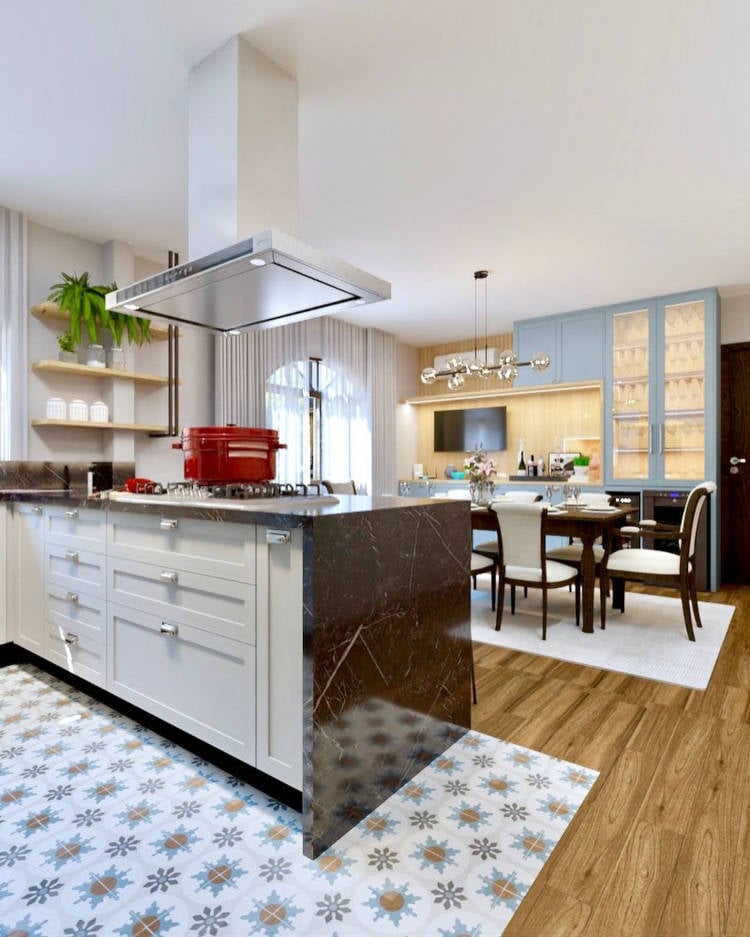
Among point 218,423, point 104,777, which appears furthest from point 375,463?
point 104,777

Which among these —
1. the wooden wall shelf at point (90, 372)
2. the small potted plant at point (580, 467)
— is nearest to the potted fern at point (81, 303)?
the wooden wall shelf at point (90, 372)

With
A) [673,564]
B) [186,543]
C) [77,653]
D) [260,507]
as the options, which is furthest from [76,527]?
[673,564]

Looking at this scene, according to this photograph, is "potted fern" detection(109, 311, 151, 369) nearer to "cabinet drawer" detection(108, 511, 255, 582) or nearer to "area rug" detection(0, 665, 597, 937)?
"cabinet drawer" detection(108, 511, 255, 582)

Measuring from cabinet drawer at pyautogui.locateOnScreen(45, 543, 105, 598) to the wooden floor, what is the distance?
172cm

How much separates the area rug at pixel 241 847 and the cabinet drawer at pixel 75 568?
1.97 feet

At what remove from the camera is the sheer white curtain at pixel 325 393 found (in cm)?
470

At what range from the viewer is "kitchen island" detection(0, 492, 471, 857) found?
4.81ft

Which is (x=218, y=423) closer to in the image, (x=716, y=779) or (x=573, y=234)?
(x=573, y=234)

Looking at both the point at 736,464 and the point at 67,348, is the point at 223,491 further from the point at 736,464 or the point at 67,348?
the point at 736,464

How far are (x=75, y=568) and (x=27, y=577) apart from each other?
1.90ft

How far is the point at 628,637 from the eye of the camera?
3.33 m

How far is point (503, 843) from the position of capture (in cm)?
151

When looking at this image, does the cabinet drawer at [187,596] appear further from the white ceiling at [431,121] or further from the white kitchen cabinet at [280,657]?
the white ceiling at [431,121]

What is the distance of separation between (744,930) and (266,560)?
1448 millimetres
